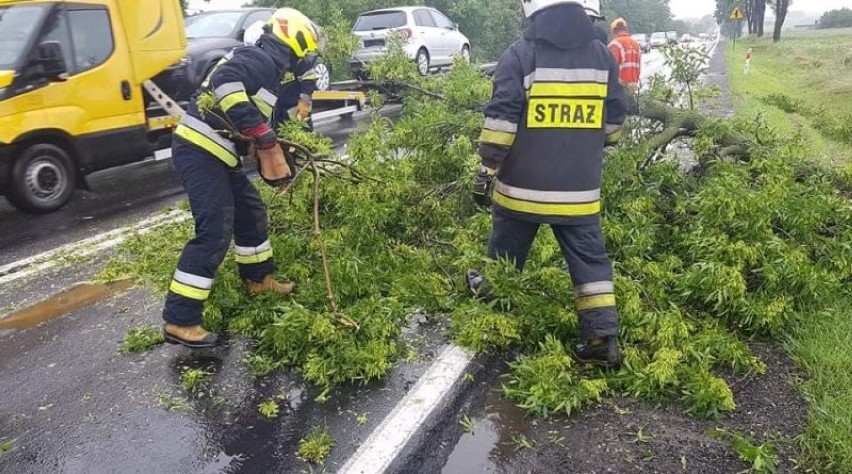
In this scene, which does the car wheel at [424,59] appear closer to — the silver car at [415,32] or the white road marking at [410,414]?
the silver car at [415,32]

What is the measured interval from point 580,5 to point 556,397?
1.83 meters

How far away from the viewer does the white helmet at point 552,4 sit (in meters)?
3.03

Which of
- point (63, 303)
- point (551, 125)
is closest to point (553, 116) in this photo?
point (551, 125)

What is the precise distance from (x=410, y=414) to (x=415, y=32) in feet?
44.0

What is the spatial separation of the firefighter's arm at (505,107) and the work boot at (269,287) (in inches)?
61.5

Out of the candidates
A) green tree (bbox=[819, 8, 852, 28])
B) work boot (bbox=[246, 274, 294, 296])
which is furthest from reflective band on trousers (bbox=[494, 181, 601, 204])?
green tree (bbox=[819, 8, 852, 28])

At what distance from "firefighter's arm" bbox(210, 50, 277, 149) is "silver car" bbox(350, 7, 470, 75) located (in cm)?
1026

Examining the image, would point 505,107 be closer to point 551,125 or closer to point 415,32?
point 551,125

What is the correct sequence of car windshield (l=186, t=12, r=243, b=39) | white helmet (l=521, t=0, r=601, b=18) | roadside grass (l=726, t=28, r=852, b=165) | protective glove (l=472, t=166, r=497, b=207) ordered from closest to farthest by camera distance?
white helmet (l=521, t=0, r=601, b=18)
protective glove (l=472, t=166, r=497, b=207)
roadside grass (l=726, t=28, r=852, b=165)
car windshield (l=186, t=12, r=243, b=39)

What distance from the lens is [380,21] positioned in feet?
49.2

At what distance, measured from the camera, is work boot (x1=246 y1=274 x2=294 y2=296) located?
3.92 metres

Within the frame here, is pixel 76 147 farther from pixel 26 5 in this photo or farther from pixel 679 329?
pixel 679 329

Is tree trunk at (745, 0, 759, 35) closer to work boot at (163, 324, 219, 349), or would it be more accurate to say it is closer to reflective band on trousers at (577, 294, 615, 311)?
reflective band on trousers at (577, 294, 615, 311)

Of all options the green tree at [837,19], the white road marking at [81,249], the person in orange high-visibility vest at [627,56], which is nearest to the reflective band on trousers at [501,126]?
the white road marking at [81,249]
